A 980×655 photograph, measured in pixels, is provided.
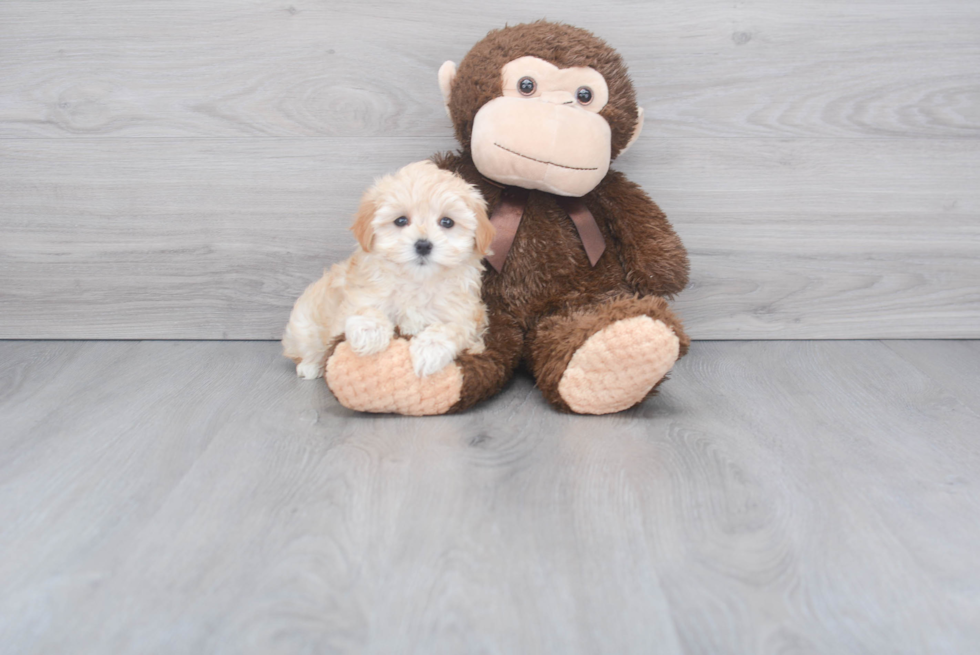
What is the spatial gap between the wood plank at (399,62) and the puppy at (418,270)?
0.34m

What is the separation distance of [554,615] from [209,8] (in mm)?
1156

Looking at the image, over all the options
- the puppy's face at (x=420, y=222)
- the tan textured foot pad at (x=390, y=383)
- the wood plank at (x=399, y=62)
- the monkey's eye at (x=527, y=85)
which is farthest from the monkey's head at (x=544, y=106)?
the tan textured foot pad at (x=390, y=383)

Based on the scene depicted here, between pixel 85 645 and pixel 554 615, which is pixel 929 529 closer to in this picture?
pixel 554 615

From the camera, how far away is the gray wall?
1288mm

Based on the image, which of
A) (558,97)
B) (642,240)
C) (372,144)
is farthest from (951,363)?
(372,144)

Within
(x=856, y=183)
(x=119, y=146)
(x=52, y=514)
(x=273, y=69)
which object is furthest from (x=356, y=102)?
(x=856, y=183)

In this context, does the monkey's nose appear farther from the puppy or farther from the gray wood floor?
the gray wood floor

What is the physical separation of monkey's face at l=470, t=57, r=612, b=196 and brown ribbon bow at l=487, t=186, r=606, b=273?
64mm

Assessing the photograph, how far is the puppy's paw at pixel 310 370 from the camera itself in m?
1.21

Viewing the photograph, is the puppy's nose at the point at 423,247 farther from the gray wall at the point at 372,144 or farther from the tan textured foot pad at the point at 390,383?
the gray wall at the point at 372,144

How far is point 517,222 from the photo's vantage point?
3.79 feet

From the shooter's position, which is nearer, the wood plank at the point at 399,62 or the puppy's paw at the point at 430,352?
the puppy's paw at the point at 430,352

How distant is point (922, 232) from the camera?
1.41 metres

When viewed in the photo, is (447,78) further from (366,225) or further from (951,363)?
(951,363)
